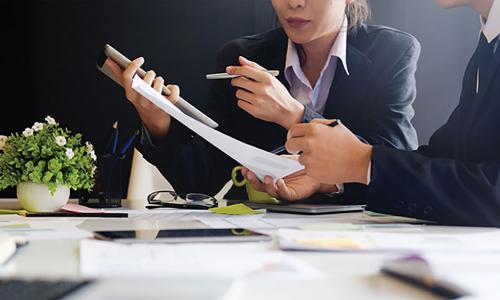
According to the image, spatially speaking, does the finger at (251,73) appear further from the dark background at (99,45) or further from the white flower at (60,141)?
the dark background at (99,45)

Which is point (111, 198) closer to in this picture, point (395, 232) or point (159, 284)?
point (395, 232)

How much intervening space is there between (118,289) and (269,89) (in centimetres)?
95

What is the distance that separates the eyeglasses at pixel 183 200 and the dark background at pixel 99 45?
3.27 ft

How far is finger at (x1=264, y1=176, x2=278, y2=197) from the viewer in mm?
1308

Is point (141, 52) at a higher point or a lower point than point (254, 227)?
higher

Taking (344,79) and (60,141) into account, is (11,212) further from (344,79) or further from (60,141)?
(344,79)

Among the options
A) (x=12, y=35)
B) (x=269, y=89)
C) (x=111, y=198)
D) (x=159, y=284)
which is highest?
(x=12, y=35)

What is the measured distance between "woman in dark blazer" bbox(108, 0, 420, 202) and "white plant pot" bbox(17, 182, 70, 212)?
35 cm

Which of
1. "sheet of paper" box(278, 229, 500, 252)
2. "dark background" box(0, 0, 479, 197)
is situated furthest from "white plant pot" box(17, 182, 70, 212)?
"dark background" box(0, 0, 479, 197)

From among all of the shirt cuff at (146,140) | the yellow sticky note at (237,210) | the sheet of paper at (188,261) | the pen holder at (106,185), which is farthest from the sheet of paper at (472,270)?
the shirt cuff at (146,140)

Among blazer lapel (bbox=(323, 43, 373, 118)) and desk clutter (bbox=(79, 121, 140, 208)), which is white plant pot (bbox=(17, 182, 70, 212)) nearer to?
desk clutter (bbox=(79, 121, 140, 208))

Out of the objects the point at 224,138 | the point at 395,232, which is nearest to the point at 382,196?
the point at 395,232

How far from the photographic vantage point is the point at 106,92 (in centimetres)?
250

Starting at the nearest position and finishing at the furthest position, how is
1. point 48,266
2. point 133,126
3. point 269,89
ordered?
point 48,266
point 269,89
point 133,126
